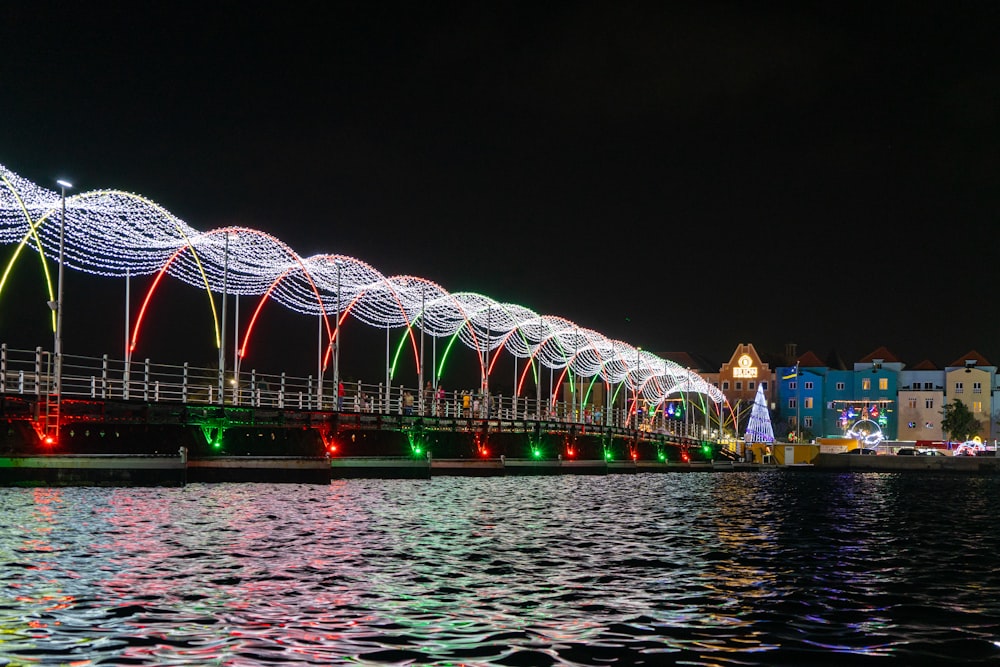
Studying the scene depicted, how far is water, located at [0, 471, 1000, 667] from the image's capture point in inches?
584

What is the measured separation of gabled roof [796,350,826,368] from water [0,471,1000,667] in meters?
142

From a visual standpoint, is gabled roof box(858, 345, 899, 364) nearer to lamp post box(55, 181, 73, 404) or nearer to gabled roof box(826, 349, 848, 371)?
gabled roof box(826, 349, 848, 371)

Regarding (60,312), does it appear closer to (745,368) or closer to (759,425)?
(759,425)

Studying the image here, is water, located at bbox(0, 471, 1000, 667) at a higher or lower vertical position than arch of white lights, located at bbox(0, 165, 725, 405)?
lower

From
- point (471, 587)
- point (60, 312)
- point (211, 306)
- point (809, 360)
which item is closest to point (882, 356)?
point (809, 360)

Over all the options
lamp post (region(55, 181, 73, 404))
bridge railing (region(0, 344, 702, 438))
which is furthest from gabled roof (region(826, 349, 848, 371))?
lamp post (region(55, 181, 73, 404))

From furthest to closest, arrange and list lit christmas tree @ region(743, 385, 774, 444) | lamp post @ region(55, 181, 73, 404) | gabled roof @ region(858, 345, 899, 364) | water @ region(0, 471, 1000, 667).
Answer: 1. gabled roof @ region(858, 345, 899, 364)
2. lit christmas tree @ region(743, 385, 774, 444)
3. lamp post @ region(55, 181, 73, 404)
4. water @ region(0, 471, 1000, 667)

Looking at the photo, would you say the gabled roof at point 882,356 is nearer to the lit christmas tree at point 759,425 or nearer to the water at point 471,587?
the lit christmas tree at point 759,425

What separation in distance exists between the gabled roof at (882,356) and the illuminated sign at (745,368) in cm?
1464

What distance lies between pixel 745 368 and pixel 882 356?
1859 cm

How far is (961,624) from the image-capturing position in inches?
691

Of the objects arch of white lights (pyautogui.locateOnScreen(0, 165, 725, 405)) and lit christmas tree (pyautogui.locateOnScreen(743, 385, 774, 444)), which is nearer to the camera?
arch of white lights (pyautogui.locateOnScreen(0, 165, 725, 405))

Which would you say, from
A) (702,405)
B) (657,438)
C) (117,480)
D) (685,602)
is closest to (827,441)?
(702,405)

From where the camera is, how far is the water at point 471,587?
14.8 meters
